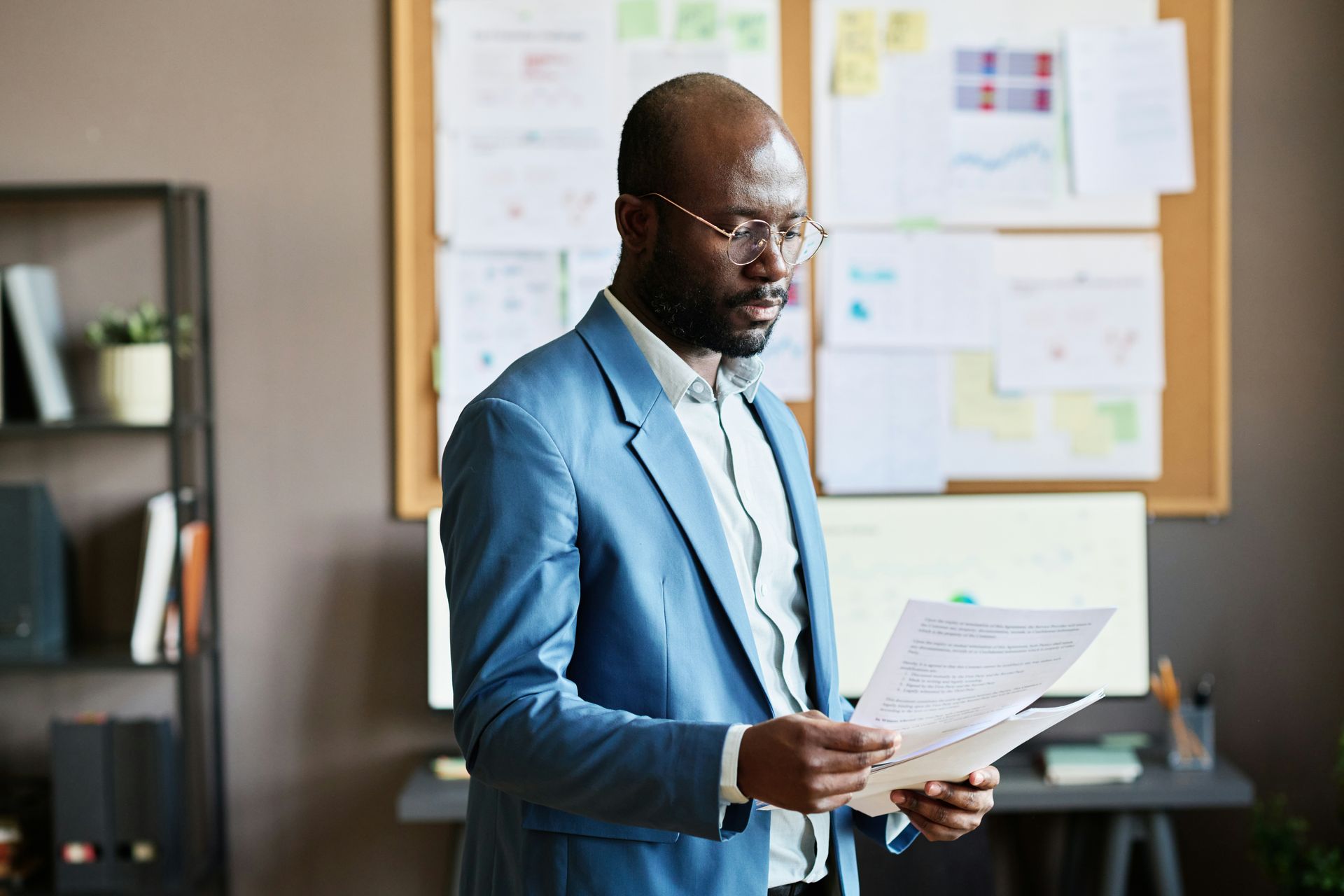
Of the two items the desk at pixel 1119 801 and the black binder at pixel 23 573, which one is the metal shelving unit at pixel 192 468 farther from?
the desk at pixel 1119 801

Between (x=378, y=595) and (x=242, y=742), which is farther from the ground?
(x=378, y=595)

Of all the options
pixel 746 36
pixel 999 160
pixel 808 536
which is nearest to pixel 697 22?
pixel 746 36

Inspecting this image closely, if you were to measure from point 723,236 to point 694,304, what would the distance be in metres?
0.07

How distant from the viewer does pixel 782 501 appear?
4.16 ft

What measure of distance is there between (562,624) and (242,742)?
1.77 metres

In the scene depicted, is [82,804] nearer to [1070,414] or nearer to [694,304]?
[694,304]

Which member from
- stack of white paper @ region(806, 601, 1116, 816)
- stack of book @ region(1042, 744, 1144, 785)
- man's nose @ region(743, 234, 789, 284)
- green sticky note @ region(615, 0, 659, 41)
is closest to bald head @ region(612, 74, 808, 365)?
man's nose @ region(743, 234, 789, 284)

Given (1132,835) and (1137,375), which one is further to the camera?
(1137,375)

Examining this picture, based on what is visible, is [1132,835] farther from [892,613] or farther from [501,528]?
[501,528]

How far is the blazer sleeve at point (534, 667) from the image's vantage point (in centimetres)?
95

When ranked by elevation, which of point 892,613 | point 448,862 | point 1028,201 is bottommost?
point 448,862

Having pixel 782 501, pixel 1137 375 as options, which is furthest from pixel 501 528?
pixel 1137 375

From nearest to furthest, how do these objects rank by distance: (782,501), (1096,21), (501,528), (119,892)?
(501,528), (782,501), (119,892), (1096,21)

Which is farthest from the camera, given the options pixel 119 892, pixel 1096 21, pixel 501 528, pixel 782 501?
pixel 1096 21
